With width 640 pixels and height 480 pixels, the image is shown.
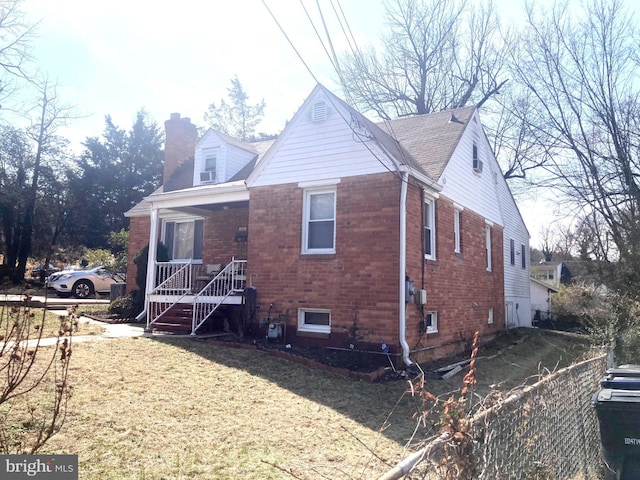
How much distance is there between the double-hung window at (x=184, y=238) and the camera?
52.9 ft

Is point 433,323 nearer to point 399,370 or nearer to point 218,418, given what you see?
point 399,370

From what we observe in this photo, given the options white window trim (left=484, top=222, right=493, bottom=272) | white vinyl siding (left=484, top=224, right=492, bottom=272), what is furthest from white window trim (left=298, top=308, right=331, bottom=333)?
white window trim (left=484, top=222, right=493, bottom=272)

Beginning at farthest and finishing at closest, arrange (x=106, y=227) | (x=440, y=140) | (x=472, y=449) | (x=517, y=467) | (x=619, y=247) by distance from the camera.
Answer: (x=106, y=227) → (x=619, y=247) → (x=440, y=140) → (x=517, y=467) → (x=472, y=449)

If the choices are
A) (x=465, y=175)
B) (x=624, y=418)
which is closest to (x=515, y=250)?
(x=465, y=175)

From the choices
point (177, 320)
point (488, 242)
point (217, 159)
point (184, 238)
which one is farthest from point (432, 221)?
point (184, 238)

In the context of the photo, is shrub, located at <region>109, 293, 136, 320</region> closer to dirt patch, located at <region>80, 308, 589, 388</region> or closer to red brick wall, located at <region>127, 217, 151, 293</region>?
dirt patch, located at <region>80, 308, 589, 388</region>

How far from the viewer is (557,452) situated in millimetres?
4160

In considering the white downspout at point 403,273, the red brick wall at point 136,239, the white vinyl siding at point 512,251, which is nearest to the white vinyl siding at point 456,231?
the white downspout at point 403,273

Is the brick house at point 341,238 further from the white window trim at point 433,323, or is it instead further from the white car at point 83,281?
the white car at point 83,281

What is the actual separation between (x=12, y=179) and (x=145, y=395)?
101ft

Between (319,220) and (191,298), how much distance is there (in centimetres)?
406

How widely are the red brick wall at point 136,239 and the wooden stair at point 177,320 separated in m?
6.21

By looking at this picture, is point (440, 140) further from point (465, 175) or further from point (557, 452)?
point (557, 452)

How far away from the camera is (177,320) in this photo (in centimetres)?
1256
